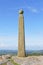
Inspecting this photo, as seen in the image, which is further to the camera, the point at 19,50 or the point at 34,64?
the point at 19,50

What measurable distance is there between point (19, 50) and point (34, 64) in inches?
250

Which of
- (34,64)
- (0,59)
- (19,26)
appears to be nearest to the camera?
(34,64)

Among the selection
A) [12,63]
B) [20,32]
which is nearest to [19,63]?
[12,63]

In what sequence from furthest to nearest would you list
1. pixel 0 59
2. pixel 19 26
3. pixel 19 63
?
pixel 19 26 → pixel 0 59 → pixel 19 63

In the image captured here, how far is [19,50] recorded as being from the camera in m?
25.9

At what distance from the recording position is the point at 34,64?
19750 mm

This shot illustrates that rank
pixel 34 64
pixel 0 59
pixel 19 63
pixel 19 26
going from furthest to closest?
pixel 19 26
pixel 0 59
pixel 19 63
pixel 34 64

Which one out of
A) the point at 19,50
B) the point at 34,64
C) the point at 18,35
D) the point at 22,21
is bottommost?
the point at 34,64

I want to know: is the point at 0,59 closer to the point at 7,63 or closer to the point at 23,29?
the point at 7,63

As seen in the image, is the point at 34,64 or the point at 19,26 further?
the point at 19,26

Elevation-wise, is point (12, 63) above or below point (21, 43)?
below

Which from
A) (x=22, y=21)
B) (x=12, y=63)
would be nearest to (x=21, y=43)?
(x=22, y=21)

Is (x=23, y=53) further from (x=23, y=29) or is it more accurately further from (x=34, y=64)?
(x=34, y=64)

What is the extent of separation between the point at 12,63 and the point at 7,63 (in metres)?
0.52
